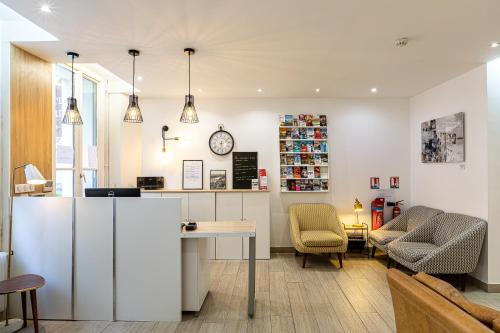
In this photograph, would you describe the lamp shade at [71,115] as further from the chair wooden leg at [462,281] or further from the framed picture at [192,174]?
the chair wooden leg at [462,281]

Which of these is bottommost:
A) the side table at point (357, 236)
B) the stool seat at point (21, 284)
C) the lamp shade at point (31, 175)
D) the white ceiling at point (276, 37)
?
the side table at point (357, 236)

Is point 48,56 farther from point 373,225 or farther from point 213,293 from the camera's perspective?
point 373,225

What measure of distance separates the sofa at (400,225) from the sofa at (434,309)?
272 centimetres

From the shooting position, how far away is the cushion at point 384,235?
4512 millimetres

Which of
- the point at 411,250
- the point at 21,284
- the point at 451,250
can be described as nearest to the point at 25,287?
the point at 21,284

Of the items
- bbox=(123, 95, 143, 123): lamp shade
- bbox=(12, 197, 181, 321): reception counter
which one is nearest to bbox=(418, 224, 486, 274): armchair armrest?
bbox=(12, 197, 181, 321): reception counter

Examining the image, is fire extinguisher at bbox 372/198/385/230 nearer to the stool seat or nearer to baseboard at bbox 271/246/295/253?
baseboard at bbox 271/246/295/253

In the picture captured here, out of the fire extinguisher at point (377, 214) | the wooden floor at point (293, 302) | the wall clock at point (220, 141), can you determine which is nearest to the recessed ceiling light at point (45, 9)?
the wooden floor at point (293, 302)

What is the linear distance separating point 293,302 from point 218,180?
2556mm

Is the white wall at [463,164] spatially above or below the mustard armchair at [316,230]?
above

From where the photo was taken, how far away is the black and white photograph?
13.2ft

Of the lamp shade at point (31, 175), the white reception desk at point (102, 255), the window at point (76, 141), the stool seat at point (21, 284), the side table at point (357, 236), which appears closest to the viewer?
the stool seat at point (21, 284)

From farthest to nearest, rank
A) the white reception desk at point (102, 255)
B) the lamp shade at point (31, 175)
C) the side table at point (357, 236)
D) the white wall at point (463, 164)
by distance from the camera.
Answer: the side table at point (357, 236), the white wall at point (463, 164), the white reception desk at point (102, 255), the lamp shade at point (31, 175)

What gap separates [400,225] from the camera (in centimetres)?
490
